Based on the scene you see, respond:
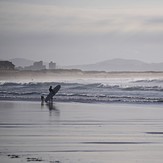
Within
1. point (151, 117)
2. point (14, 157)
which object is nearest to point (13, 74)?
point (151, 117)

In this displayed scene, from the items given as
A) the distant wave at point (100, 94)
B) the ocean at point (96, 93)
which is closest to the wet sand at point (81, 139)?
the distant wave at point (100, 94)

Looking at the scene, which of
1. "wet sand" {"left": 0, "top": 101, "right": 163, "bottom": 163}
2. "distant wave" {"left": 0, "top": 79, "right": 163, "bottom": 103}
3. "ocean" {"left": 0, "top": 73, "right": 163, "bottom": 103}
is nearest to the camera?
"wet sand" {"left": 0, "top": 101, "right": 163, "bottom": 163}

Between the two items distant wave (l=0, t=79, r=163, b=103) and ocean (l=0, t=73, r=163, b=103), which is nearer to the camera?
distant wave (l=0, t=79, r=163, b=103)

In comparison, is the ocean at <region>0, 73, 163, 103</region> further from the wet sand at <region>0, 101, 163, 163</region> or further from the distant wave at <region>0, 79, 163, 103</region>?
the wet sand at <region>0, 101, 163, 163</region>

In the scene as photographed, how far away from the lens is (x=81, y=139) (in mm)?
14531

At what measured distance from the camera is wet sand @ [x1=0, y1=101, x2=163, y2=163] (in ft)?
38.6

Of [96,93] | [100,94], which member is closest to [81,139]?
[100,94]

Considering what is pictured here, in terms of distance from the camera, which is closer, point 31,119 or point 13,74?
point 31,119

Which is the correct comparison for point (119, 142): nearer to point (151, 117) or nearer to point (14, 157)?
point (14, 157)

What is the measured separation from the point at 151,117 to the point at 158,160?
34.6 feet

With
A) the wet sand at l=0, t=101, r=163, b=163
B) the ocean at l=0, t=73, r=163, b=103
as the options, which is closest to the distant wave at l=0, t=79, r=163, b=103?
the ocean at l=0, t=73, r=163, b=103

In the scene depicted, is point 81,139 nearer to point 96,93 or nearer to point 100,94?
point 100,94

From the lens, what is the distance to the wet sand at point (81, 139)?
11753 mm

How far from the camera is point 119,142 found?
1412 cm
